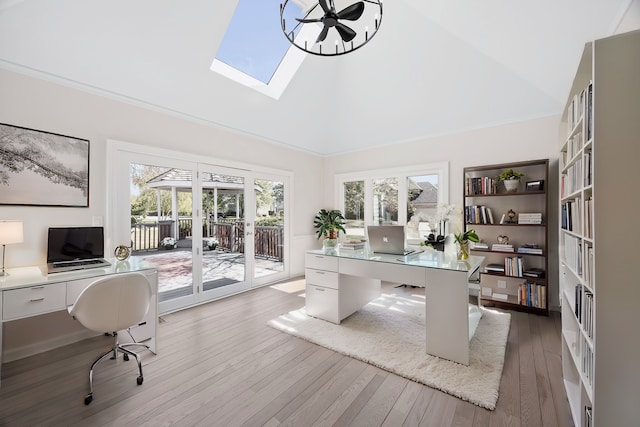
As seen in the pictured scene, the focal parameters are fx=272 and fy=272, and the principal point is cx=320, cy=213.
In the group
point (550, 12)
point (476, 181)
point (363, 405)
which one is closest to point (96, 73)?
point (363, 405)

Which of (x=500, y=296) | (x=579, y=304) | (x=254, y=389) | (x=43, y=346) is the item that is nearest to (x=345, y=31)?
(x=579, y=304)

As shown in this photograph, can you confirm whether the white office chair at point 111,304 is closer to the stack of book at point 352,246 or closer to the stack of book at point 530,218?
the stack of book at point 352,246

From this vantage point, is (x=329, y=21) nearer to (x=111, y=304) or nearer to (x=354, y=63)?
(x=354, y=63)

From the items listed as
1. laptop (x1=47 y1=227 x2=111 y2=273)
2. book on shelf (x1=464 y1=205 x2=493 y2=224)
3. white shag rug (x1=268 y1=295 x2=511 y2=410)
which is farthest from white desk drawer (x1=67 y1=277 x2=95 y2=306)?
book on shelf (x1=464 y1=205 x2=493 y2=224)

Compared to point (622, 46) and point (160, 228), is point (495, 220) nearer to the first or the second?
point (622, 46)

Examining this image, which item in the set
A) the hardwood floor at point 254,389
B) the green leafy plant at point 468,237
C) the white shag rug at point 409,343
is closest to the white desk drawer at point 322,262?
the white shag rug at point 409,343

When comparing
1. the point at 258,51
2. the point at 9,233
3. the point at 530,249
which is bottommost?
the point at 530,249

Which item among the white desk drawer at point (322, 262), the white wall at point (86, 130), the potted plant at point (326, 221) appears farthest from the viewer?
the potted plant at point (326, 221)

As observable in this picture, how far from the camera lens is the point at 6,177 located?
2.39 meters

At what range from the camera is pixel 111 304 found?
197cm

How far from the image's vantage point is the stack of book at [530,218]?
3.39 meters

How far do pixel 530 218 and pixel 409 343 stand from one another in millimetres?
2333

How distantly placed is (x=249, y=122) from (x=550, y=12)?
11.8 ft

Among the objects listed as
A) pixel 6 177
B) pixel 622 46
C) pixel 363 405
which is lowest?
pixel 363 405
